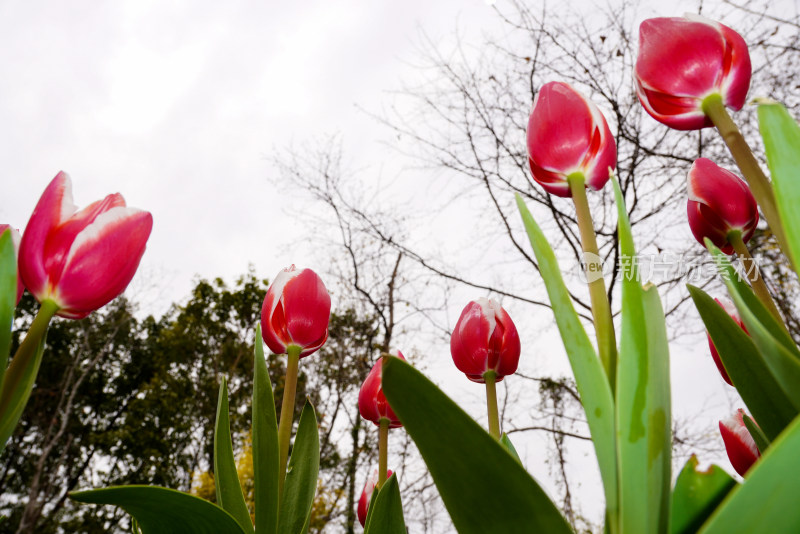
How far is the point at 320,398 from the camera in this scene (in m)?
7.37

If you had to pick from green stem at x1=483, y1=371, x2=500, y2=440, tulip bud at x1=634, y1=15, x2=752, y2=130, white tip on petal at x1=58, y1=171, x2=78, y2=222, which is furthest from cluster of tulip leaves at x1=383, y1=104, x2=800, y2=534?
white tip on petal at x1=58, y1=171, x2=78, y2=222

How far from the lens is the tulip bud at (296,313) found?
69cm

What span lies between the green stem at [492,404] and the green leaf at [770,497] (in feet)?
1.00

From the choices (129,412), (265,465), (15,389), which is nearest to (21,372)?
(15,389)

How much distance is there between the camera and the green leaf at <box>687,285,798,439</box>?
417mm

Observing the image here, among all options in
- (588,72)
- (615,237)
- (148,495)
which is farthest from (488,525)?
(588,72)

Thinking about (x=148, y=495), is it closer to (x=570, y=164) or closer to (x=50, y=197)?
(x=50, y=197)

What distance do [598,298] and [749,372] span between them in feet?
0.45

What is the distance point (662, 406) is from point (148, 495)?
41 cm

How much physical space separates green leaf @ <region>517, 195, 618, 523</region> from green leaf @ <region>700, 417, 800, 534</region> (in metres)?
0.09

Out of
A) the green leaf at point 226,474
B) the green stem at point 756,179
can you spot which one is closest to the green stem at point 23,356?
the green leaf at point 226,474

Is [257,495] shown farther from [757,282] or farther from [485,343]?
[757,282]

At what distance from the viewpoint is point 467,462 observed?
0.34m

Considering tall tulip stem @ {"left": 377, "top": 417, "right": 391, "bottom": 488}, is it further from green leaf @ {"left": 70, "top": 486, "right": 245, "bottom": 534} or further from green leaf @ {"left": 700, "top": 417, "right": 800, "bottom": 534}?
green leaf @ {"left": 700, "top": 417, "right": 800, "bottom": 534}
